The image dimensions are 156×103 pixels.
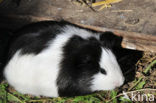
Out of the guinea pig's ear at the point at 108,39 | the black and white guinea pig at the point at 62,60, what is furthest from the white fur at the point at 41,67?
the guinea pig's ear at the point at 108,39

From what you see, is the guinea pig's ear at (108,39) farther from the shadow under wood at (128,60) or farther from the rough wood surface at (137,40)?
the shadow under wood at (128,60)

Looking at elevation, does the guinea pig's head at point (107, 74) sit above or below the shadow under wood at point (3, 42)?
below

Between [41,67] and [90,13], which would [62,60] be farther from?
[90,13]

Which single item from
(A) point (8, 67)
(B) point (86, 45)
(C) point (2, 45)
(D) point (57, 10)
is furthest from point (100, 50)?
(C) point (2, 45)

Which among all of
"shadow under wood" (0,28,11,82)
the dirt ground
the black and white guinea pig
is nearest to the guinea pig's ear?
the black and white guinea pig

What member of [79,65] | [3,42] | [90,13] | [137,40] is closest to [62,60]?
[79,65]

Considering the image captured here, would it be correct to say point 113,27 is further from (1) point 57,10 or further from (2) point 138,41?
(1) point 57,10
